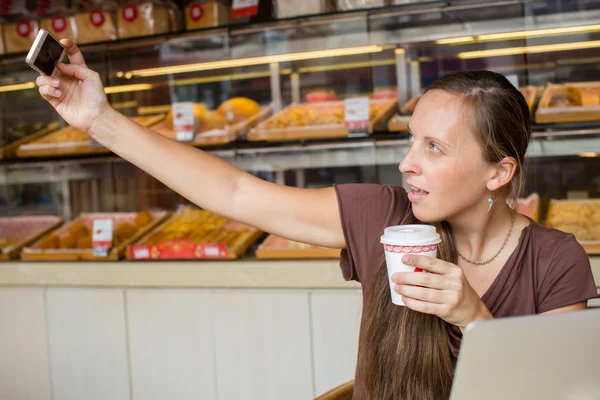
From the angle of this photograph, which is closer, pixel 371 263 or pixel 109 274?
pixel 371 263

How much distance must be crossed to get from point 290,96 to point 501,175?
6.62ft

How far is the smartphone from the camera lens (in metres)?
1.35

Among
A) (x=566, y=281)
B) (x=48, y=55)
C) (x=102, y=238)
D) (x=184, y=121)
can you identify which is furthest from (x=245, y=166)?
(x=566, y=281)

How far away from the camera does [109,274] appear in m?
3.17

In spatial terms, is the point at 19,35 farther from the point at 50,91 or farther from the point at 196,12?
the point at 50,91

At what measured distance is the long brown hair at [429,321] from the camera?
4.57ft

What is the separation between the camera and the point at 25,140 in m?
3.71

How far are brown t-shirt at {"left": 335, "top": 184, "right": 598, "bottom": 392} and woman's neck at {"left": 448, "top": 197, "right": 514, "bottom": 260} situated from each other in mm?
62

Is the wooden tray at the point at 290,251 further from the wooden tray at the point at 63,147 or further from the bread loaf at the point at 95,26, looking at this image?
the bread loaf at the point at 95,26

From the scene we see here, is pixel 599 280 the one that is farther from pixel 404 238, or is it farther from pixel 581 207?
pixel 404 238

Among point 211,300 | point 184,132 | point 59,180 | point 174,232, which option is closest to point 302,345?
point 211,300

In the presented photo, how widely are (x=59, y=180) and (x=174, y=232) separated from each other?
0.84 m

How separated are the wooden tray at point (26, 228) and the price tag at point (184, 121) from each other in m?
0.89

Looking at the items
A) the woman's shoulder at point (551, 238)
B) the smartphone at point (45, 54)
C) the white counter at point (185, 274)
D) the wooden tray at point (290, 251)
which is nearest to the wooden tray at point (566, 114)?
the white counter at point (185, 274)
